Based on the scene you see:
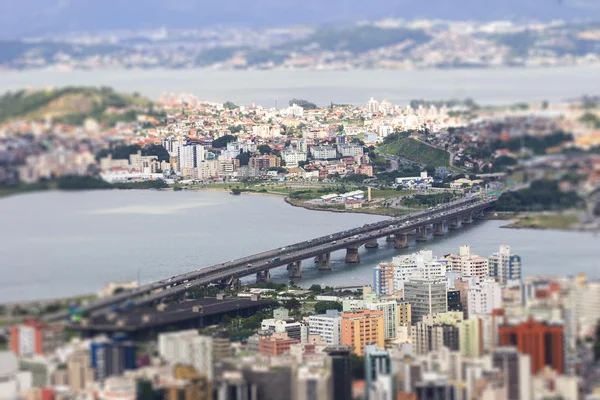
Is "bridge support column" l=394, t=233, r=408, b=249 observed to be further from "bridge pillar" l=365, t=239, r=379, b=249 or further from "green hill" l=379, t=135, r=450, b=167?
"green hill" l=379, t=135, r=450, b=167

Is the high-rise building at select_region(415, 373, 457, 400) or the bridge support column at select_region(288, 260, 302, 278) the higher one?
the high-rise building at select_region(415, 373, 457, 400)

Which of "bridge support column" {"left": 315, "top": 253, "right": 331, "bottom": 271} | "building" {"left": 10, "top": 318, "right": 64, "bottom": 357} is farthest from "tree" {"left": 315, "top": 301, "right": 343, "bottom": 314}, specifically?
"building" {"left": 10, "top": 318, "right": 64, "bottom": 357}

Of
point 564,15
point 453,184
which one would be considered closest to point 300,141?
point 453,184

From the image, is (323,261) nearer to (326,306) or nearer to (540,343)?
(326,306)

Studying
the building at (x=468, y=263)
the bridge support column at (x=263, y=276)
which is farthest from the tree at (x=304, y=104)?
the building at (x=468, y=263)

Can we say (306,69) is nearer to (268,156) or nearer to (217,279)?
(268,156)

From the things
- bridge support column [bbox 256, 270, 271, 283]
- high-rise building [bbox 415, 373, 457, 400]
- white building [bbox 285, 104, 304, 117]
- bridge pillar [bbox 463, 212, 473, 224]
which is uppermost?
white building [bbox 285, 104, 304, 117]

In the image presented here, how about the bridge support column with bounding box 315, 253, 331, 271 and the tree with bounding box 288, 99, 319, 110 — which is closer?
the bridge support column with bounding box 315, 253, 331, 271
